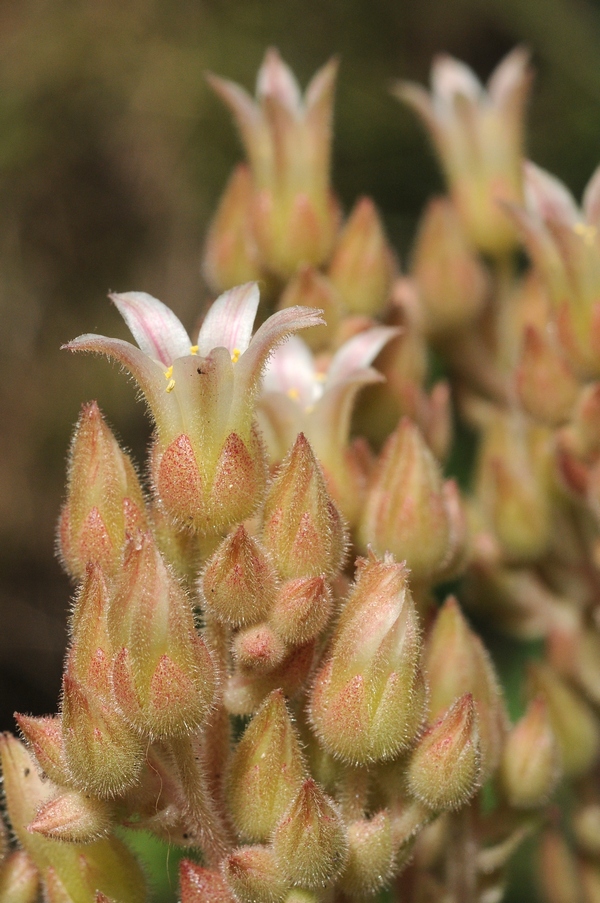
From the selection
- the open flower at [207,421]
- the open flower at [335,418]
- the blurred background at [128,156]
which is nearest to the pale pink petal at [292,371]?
the open flower at [335,418]

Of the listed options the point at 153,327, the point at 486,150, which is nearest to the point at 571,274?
the point at 486,150

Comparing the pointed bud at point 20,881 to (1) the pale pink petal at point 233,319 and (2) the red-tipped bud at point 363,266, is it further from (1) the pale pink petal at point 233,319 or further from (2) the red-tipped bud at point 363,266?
(2) the red-tipped bud at point 363,266

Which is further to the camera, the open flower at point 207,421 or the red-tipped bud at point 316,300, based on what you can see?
the red-tipped bud at point 316,300

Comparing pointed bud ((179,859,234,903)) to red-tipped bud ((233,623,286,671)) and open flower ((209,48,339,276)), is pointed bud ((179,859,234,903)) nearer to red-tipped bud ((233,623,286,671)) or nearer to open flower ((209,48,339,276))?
red-tipped bud ((233,623,286,671))

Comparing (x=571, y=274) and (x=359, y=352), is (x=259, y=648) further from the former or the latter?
(x=571, y=274)

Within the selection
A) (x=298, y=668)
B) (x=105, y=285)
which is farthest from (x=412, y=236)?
(x=298, y=668)

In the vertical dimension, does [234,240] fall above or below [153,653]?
above

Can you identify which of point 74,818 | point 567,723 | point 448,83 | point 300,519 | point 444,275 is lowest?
point 74,818
